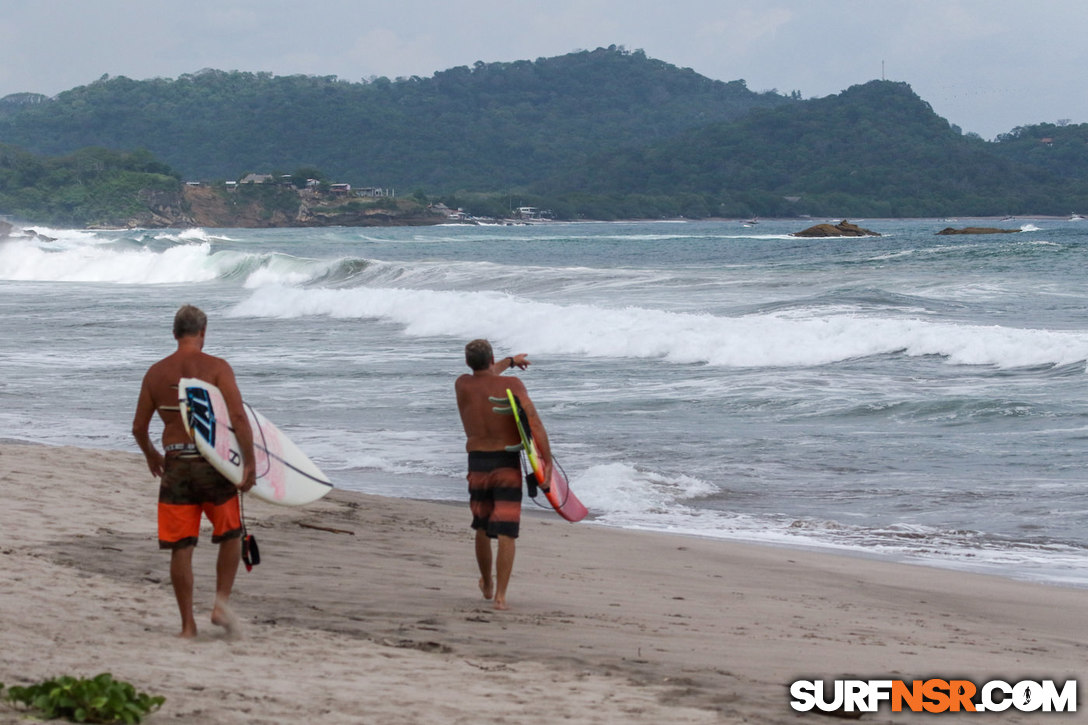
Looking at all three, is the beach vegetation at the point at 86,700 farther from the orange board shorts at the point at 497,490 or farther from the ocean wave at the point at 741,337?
the ocean wave at the point at 741,337

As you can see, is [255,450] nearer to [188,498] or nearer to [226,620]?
[188,498]

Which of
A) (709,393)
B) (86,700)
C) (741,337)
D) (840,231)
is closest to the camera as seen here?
(86,700)

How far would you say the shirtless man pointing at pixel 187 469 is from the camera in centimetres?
526

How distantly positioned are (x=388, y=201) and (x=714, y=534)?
15892 centimetres

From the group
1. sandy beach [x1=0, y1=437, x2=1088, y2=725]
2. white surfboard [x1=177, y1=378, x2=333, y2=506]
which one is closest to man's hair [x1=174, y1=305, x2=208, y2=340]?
white surfboard [x1=177, y1=378, x2=333, y2=506]

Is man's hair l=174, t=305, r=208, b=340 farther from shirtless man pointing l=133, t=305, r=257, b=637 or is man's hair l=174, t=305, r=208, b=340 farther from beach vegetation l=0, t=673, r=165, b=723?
beach vegetation l=0, t=673, r=165, b=723

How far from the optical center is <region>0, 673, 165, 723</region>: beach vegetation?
3908 millimetres

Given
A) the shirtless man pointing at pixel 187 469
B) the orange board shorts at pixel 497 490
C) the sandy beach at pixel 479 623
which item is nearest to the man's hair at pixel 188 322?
the shirtless man pointing at pixel 187 469

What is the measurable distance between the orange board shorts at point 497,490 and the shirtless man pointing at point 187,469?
129 cm

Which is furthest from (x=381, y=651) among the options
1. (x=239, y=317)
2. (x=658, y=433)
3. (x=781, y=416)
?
(x=239, y=317)

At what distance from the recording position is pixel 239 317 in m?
30.2

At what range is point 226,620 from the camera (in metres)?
5.30

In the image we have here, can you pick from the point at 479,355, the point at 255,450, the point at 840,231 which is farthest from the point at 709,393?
the point at 840,231

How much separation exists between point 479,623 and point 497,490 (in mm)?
685
